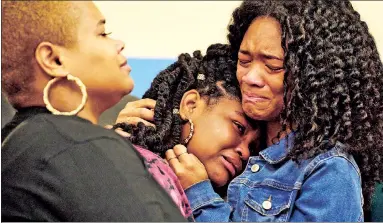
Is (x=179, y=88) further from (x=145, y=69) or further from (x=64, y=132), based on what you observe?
(x=64, y=132)

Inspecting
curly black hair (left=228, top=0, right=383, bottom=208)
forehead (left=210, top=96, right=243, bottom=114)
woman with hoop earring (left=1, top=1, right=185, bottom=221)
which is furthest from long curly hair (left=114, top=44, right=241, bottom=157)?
woman with hoop earring (left=1, top=1, right=185, bottom=221)

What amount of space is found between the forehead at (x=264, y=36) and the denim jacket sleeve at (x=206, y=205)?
230 mm

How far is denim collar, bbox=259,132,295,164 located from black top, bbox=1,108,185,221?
1.26 ft

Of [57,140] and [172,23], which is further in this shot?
[172,23]

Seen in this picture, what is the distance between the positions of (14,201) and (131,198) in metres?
0.12

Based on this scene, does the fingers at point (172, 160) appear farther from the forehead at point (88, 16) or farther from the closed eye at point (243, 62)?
the forehead at point (88, 16)

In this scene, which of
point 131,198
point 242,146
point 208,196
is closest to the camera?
point 131,198

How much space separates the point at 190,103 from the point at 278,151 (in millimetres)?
164

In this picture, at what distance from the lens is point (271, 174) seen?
97cm

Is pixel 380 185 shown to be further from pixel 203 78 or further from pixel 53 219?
pixel 53 219

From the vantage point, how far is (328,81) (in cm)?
94

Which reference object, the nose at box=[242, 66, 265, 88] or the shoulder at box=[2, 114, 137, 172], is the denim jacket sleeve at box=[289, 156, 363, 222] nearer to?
the nose at box=[242, 66, 265, 88]

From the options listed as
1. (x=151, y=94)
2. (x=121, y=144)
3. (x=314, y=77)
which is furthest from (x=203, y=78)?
(x=121, y=144)

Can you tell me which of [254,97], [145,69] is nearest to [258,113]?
[254,97]
